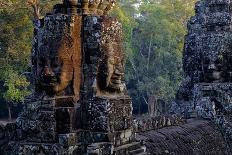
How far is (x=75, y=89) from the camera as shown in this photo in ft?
20.0

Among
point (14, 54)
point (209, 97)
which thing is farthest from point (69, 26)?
point (14, 54)

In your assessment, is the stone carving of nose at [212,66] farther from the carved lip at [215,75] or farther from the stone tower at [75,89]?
the stone tower at [75,89]

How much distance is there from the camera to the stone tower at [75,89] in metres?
5.82

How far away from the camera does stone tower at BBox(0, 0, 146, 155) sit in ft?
19.1

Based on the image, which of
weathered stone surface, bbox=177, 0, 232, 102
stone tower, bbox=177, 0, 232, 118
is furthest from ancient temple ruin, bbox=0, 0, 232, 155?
weathered stone surface, bbox=177, 0, 232, 102

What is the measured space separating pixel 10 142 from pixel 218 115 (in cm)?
606

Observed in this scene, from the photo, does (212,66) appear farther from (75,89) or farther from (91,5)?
(75,89)

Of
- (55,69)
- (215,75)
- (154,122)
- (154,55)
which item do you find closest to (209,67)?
(215,75)

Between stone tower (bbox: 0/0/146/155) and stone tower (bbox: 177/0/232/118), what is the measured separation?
16.2 ft

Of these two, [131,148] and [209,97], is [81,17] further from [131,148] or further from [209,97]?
[209,97]

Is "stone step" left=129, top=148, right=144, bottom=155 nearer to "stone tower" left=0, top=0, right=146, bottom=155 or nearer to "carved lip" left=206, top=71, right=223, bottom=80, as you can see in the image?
"stone tower" left=0, top=0, right=146, bottom=155

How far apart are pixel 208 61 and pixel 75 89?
18.6ft

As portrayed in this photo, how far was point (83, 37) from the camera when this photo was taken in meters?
6.16

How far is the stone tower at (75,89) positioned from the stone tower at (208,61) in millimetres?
4943
